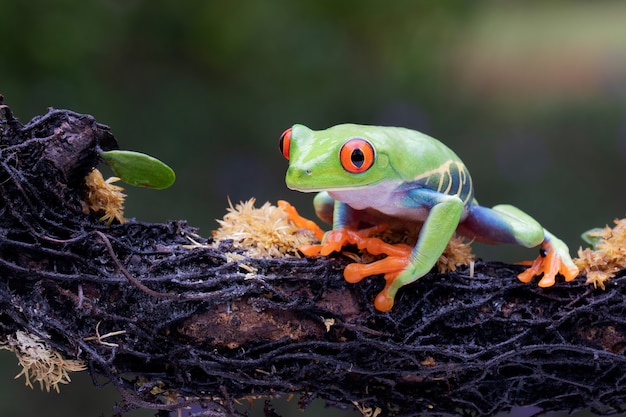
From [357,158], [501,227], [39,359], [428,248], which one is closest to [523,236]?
[501,227]

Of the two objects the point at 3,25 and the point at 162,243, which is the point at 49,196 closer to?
the point at 162,243

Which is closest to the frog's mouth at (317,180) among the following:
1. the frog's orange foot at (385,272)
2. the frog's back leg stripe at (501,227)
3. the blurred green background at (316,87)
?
the frog's orange foot at (385,272)

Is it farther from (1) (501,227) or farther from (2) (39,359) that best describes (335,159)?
(2) (39,359)

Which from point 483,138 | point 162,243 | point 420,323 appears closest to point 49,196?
point 162,243

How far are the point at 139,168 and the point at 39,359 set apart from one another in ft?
1.23

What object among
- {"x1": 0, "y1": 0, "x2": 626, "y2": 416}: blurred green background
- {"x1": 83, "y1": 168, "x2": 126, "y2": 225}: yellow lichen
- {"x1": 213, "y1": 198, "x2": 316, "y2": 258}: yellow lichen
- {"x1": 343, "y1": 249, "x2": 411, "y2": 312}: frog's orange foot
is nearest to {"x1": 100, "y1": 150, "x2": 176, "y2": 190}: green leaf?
{"x1": 83, "y1": 168, "x2": 126, "y2": 225}: yellow lichen

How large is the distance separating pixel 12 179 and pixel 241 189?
7.20 ft

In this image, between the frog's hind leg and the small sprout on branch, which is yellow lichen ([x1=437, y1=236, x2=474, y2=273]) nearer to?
the frog's hind leg

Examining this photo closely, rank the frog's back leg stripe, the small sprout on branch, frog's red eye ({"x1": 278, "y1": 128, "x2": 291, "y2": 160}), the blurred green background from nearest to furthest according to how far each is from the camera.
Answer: the small sprout on branch → frog's red eye ({"x1": 278, "y1": 128, "x2": 291, "y2": 160}) → the frog's back leg stripe → the blurred green background

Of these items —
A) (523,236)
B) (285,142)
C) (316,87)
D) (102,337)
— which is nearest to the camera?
(102,337)

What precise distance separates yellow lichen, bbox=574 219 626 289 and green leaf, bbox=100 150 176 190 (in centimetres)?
81

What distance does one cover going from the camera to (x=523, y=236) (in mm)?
1273

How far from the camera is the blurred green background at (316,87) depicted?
260cm

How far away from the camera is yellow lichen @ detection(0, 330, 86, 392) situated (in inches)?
42.2
